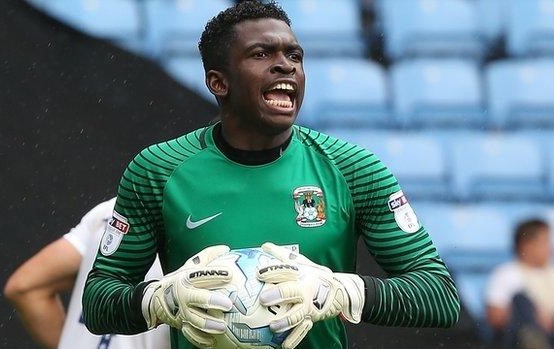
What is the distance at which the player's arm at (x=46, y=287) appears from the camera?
426cm

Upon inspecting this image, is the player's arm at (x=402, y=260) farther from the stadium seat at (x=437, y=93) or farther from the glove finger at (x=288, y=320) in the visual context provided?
the stadium seat at (x=437, y=93)

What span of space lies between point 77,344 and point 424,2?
227cm

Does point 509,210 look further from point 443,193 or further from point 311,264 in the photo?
point 311,264

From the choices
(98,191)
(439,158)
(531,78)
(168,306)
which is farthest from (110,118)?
(168,306)

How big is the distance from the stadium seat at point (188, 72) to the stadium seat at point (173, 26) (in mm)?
28

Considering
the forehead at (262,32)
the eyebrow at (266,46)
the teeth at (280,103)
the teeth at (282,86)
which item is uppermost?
the forehead at (262,32)

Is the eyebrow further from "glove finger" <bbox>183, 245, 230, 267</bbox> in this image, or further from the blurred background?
the blurred background

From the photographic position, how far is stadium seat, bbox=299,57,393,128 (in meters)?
5.46

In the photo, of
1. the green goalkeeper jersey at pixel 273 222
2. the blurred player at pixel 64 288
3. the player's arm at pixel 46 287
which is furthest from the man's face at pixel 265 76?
the player's arm at pixel 46 287

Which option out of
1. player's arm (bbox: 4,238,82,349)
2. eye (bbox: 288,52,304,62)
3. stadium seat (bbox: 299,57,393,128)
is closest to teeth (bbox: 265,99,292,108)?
eye (bbox: 288,52,304,62)

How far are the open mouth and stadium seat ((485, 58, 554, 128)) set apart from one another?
8.91ft

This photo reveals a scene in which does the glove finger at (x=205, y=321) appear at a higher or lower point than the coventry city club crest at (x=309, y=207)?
lower

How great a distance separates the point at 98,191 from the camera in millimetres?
5480

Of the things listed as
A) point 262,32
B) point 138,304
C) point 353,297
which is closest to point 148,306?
point 138,304
